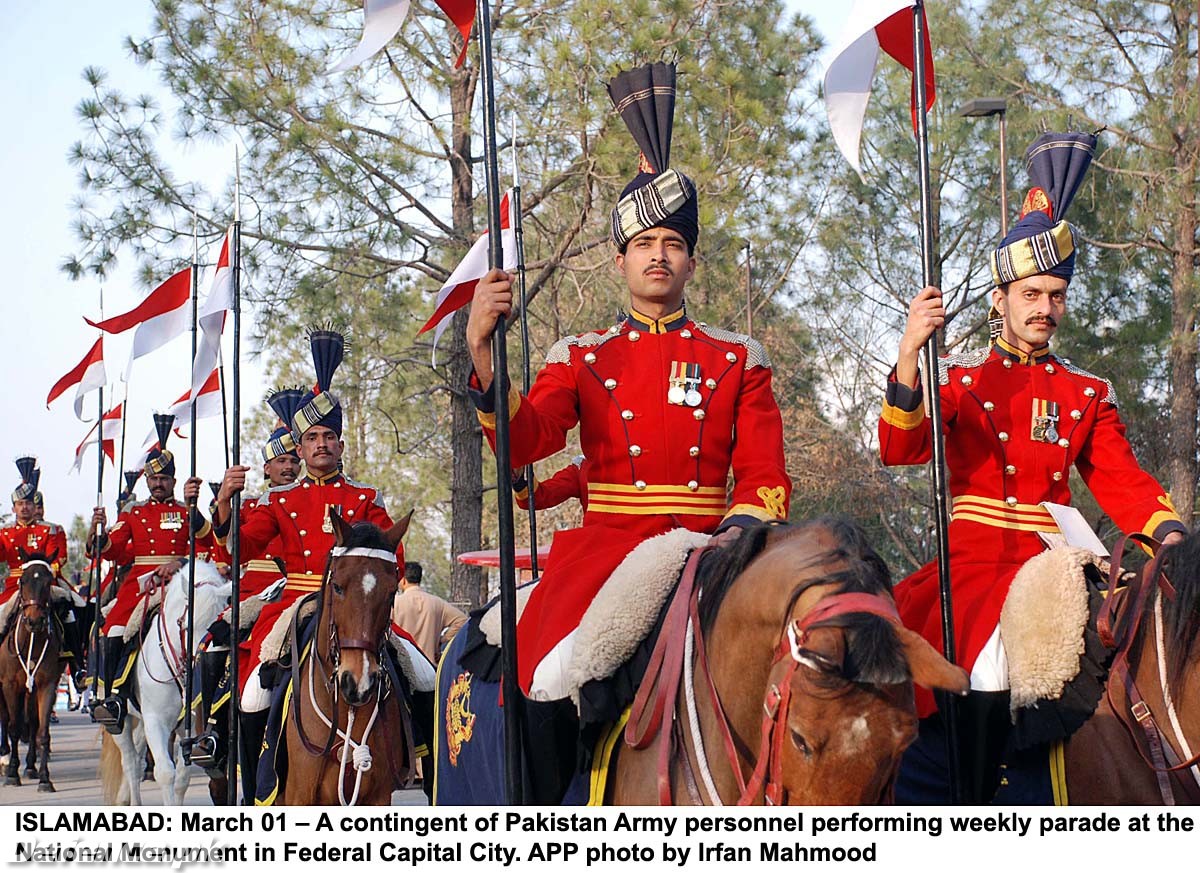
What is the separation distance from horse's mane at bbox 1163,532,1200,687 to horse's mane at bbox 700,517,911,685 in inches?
57.5

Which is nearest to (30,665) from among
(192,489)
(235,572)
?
(192,489)

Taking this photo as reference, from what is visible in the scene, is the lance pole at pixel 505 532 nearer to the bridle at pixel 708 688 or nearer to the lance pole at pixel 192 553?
the bridle at pixel 708 688

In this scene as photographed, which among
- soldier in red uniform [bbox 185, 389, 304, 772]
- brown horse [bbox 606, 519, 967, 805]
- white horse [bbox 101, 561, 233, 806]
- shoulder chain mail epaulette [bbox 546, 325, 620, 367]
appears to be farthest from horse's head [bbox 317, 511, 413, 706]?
white horse [bbox 101, 561, 233, 806]

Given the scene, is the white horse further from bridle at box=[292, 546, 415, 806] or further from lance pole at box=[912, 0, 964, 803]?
lance pole at box=[912, 0, 964, 803]

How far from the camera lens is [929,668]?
321 cm

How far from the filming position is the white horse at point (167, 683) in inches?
467

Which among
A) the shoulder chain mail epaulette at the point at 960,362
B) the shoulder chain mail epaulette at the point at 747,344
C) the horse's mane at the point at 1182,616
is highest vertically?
the shoulder chain mail epaulette at the point at 747,344

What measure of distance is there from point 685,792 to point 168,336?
754 centimetres

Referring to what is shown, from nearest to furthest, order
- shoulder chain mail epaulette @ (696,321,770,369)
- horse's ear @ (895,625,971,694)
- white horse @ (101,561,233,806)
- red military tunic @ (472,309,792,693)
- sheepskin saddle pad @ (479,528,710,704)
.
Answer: horse's ear @ (895,625,971,694), sheepskin saddle pad @ (479,528,710,704), red military tunic @ (472,309,792,693), shoulder chain mail epaulette @ (696,321,770,369), white horse @ (101,561,233,806)

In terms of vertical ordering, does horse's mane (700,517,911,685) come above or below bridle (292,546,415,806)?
above

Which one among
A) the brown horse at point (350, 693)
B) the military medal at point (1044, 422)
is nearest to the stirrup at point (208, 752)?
the brown horse at point (350, 693)

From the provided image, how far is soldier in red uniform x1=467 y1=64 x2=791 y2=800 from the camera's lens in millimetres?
5062

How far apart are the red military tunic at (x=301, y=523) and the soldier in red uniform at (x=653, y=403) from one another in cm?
370

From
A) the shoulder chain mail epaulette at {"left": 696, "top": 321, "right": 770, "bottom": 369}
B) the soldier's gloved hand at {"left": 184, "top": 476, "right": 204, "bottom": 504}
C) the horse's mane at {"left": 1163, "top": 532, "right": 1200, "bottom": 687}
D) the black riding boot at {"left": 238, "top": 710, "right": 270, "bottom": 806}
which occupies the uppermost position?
the shoulder chain mail epaulette at {"left": 696, "top": 321, "right": 770, "bottom": 369}
